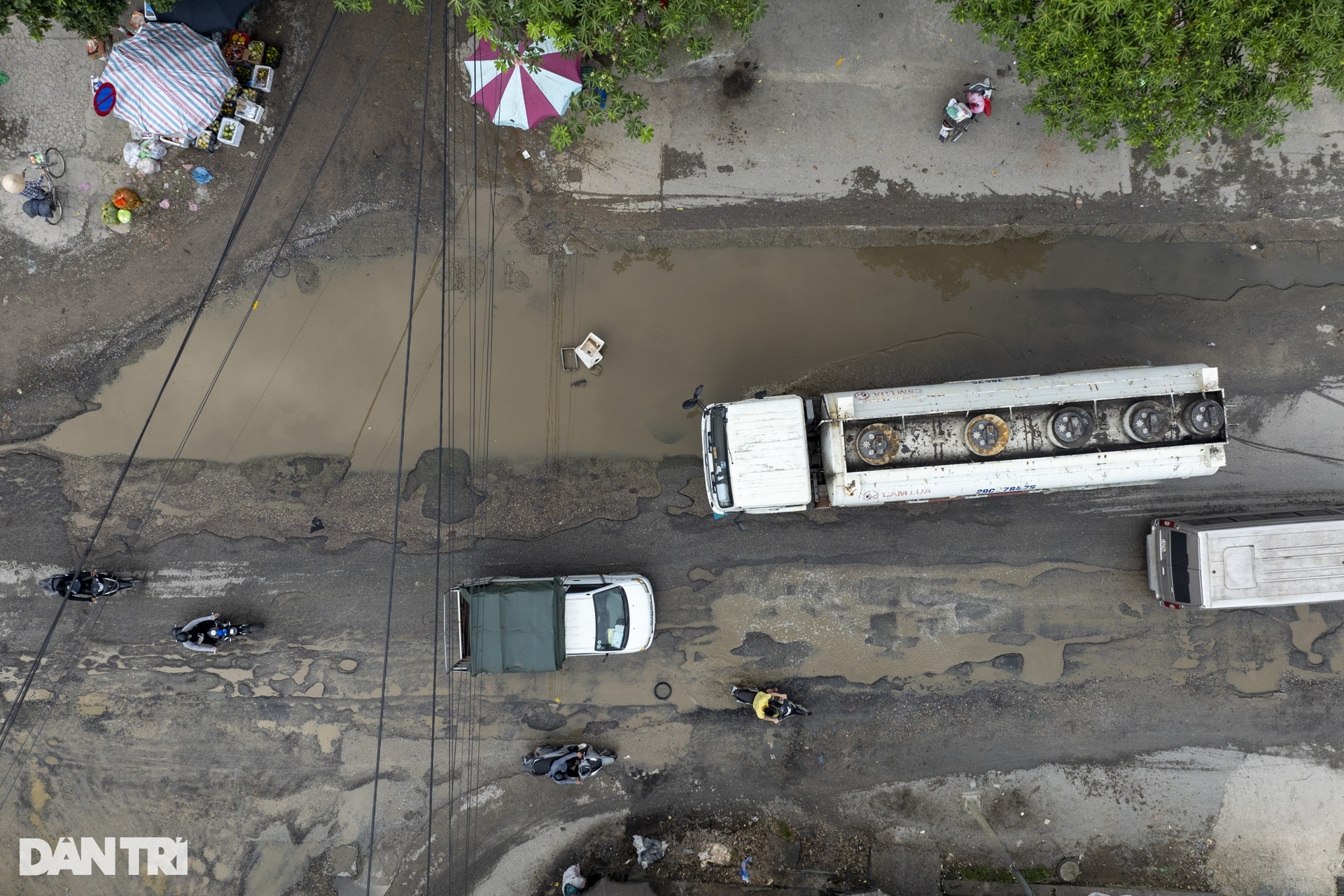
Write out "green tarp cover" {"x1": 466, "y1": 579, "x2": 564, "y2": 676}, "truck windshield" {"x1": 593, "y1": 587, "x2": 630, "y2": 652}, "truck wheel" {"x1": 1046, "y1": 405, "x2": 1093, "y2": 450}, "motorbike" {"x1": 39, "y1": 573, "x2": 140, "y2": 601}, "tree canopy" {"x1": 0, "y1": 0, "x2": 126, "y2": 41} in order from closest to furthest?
"tree canopy" {"x1": 0, "y1": 0, "x2": 126, "y2": 41}
"truck wheel" {"x1": 1046, "y1": 405, "x2": 1093, "y2": 450}
"green tarp cover" {"x1": 466, "y1": 579, "x2": 564, "y2": 676}
"truck windshield" {"x1": 593, "y1": 587, "x2": 630, "y2": 652}
"motorbike" {"x1": 39, "y1": 573, "x2": 140, "y2": 601}

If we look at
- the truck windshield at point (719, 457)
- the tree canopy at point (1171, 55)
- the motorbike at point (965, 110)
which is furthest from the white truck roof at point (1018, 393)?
the motorbike at point (965, 110)

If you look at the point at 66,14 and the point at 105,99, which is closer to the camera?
the point at 66,14

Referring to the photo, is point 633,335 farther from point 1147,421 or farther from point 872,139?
point 1147,421

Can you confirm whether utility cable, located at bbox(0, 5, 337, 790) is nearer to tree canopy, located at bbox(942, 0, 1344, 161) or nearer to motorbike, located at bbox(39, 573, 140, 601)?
motorbike, located at bbox(39, 573, 140, 601)

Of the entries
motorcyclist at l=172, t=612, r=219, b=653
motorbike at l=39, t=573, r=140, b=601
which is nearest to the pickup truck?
motorcyclist at l=172, t=612, r=219, b=653

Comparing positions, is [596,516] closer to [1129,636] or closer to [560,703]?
[560,703]

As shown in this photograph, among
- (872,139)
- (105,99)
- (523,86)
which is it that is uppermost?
(105,99)

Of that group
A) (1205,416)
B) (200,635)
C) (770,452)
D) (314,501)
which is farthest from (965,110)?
(200,635)
